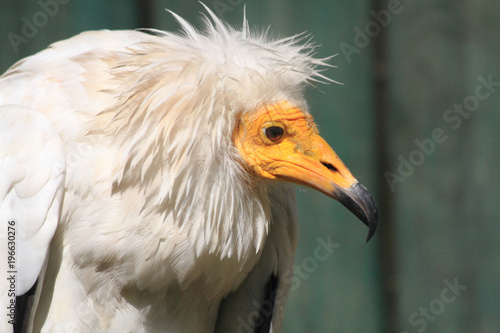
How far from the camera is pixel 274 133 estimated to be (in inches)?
97.0

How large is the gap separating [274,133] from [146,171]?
1.67 feet

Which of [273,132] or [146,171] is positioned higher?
[273,132]

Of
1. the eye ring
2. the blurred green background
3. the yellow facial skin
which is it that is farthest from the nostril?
the blurred green background

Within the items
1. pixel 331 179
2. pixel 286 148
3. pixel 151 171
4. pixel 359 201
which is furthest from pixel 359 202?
pixel 151 171

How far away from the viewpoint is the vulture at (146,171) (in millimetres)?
2295

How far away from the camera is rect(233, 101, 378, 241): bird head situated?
2.41m

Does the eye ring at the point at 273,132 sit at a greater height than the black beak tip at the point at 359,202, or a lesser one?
greater

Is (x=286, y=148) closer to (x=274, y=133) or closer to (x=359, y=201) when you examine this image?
(x=274, y=133)

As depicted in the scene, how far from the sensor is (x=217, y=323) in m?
3.02

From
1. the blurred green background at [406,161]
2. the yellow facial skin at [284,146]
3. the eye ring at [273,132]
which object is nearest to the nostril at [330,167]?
the yellow facial skin at [284,146]

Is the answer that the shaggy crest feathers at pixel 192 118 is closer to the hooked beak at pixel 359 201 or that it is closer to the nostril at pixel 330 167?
the nostril at pixel 330 167

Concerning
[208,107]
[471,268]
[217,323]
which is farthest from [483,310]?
[208,107]

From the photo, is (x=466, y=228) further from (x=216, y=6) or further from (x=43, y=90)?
(x=43, y=90)

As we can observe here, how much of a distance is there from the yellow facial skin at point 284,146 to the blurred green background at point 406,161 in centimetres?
164
